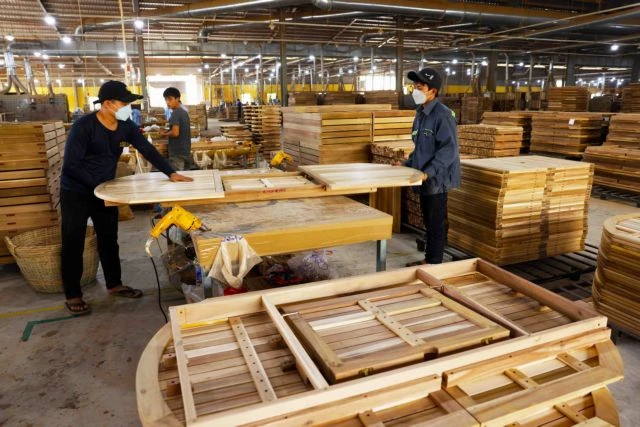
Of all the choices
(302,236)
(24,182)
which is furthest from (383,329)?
(24,182)

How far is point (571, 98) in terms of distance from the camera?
48.3ft

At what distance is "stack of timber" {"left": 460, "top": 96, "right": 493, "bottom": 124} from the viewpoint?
18.8m

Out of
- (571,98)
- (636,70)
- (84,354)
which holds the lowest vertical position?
(84,354)

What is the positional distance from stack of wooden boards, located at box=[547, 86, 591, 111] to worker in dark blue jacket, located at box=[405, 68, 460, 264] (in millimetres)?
12406

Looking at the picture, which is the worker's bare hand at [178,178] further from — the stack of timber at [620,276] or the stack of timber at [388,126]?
the stack of timber at [388,126]

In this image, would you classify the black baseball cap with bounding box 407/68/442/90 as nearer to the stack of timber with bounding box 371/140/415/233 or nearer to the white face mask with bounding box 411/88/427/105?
the white face mask with bounding box 411/88/427/105

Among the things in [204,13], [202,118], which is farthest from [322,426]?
[202,118]

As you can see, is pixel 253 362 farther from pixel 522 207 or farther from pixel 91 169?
pixel 522 207

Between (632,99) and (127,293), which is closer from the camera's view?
(127,293)

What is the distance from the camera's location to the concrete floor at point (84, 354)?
3.14 m

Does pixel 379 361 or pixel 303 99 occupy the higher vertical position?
pixel 303 99

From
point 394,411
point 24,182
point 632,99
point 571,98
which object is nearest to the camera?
point 394,411

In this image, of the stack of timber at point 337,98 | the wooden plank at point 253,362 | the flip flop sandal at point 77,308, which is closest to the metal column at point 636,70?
the stack of timber at point 337,98

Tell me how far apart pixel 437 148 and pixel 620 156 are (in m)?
Result: 6.92
